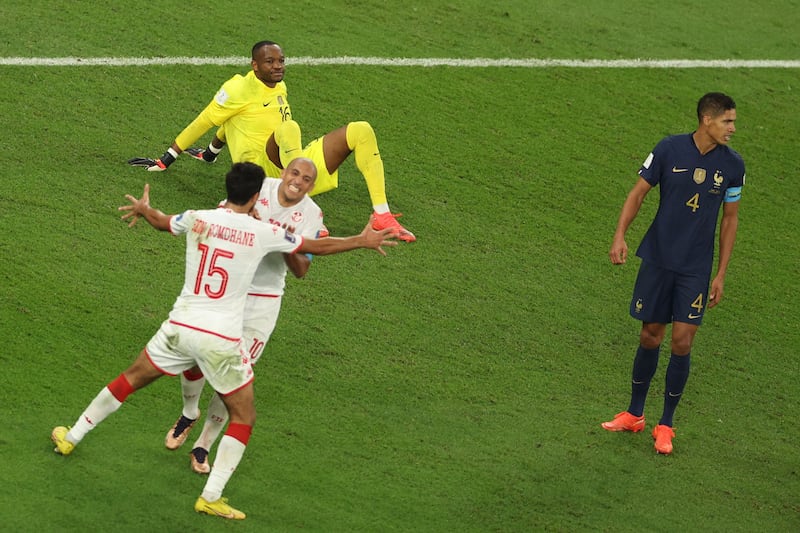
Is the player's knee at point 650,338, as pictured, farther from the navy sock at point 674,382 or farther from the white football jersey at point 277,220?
the white football jersey at point 277,220

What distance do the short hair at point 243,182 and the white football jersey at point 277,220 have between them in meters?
0.57

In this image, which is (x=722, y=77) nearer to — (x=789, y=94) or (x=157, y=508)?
(x=789, y=94)

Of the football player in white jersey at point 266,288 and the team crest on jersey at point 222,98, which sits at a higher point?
the team crest on jersey at point 222,98

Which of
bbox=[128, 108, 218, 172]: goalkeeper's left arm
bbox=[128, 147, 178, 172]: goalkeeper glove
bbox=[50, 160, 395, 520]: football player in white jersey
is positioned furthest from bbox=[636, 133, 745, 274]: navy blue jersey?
bbox=[128, 147, 178, 172]: goalkeeper glove

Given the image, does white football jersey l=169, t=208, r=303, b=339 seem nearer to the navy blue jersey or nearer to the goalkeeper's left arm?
the navy blue jersey

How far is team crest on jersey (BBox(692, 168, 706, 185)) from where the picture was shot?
6.94m

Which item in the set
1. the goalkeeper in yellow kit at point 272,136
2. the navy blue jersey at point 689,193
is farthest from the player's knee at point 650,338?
the goalkeeper in yellow kit at point 272,136

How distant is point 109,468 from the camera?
632cm

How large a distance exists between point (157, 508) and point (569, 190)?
5509 millimetres

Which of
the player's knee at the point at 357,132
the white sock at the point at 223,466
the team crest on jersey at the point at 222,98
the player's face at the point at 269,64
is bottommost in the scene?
the white sock at the point at 223,466

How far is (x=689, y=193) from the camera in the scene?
698cm

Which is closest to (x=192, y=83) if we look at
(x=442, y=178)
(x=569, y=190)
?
(x=442, y=178)

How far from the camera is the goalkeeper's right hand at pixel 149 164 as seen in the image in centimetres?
967

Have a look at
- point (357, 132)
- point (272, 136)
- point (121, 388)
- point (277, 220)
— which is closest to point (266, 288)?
point (277, 220)
